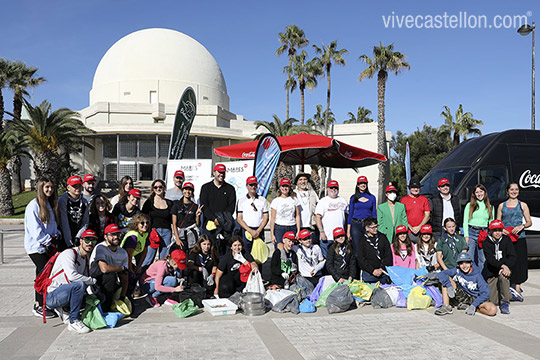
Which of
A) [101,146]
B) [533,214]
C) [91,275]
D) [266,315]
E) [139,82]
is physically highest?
[139,82]

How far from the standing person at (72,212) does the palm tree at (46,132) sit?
2032cm

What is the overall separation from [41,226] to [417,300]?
5.08 meters

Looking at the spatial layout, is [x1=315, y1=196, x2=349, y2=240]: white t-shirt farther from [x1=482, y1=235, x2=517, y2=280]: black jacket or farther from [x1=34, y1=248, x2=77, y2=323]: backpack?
[x1=34, y1=248, x2=77, y2=323]: backpack

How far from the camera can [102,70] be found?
46125 millimetres

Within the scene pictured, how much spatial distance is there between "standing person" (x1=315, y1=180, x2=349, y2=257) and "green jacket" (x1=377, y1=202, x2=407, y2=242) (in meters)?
0.62

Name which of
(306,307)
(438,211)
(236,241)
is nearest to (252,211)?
(236,241)

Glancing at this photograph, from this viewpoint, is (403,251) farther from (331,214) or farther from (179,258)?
(179,258)

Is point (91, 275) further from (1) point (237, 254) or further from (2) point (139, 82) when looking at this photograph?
(2) point (139, 82)

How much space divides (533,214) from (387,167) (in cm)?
2999

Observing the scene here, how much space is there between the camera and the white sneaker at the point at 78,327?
16.1 feet

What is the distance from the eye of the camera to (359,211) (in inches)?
285

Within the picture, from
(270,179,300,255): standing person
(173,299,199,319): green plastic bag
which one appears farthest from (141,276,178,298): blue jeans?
(270,179,300,255): standing person

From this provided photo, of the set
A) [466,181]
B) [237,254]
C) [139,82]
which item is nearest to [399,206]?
[466,181]

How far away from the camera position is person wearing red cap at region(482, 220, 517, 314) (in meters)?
6.02
